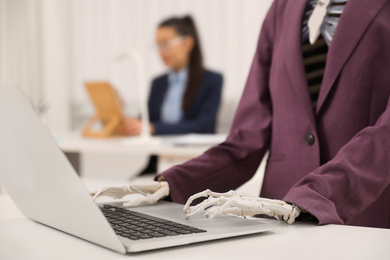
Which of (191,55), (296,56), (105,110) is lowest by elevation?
(105,110)

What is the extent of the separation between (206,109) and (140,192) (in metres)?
2.90

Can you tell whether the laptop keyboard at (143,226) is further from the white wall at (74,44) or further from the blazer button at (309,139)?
the white wall at (74,44)

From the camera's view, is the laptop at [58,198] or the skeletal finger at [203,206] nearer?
the laptop at [58,198]

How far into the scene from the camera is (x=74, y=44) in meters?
5.54

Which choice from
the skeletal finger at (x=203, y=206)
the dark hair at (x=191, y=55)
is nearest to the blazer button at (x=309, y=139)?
the skeletal finger at (x=203, y=206)

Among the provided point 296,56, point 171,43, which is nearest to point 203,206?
point 296,56

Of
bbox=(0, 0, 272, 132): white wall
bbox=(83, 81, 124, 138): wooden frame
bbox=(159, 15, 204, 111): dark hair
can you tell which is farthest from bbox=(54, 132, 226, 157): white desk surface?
bbox=(0, 0, 272, 132): white wall

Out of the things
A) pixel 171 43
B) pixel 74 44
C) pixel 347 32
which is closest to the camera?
pixel 347 32

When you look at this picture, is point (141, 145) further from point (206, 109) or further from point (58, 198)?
point (58, 198)

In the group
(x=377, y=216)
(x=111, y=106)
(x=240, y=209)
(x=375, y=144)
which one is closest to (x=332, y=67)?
(x=375, y=144)

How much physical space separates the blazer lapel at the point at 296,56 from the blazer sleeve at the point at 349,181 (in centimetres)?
23

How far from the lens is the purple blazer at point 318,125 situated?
1.00m

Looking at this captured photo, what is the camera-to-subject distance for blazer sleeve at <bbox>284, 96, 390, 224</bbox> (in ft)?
3.01

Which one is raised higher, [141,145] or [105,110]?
[105,110]
